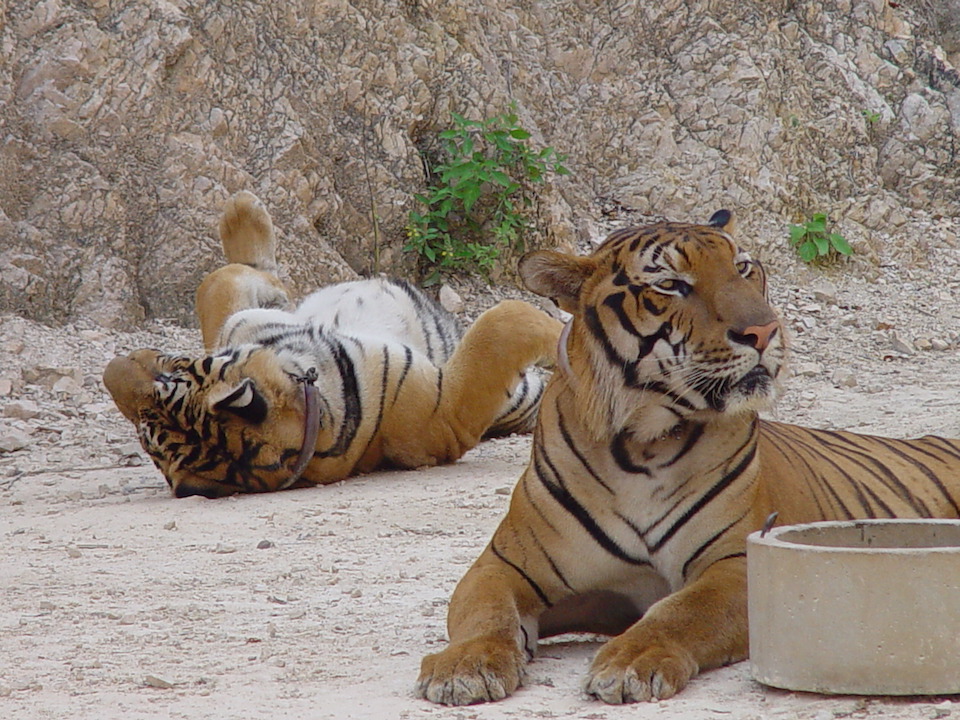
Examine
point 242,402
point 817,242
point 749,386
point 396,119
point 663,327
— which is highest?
point 396,119

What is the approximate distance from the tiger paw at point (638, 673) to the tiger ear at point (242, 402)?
2.61m

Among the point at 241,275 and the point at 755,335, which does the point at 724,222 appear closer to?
the point at 755,335

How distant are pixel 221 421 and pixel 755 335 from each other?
268cm

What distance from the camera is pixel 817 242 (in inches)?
348

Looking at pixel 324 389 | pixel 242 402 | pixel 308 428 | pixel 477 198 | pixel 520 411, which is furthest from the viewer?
pixel 477 198

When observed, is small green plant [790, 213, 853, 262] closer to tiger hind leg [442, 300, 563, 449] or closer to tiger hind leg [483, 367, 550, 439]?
tiger hind leg [483, 367, 550, 439]

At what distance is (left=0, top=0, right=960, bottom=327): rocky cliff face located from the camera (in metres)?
7.25

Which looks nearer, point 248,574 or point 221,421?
point 248,574

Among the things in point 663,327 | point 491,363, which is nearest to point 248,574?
point 663,327

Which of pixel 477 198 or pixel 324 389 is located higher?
pixel 477 198

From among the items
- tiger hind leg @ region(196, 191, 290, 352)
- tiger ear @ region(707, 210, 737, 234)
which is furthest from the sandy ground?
tiger ear @ region(707, 210, 737, 234)

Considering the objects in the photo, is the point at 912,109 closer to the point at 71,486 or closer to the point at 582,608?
the point at 71,486

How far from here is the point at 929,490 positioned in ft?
11.0

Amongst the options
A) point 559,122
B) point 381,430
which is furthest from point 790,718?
point 559,122
